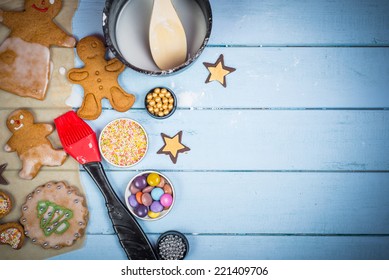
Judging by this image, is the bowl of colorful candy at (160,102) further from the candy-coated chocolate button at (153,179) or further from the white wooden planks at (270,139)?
the candy-coated chocolate button at (153,179)

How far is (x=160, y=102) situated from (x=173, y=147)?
12 cm

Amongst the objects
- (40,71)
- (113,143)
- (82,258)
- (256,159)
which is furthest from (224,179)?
(40,71)

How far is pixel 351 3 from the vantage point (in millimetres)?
968

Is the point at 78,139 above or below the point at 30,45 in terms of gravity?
below

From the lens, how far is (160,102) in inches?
36.9

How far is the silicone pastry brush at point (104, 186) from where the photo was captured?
0.93 meters

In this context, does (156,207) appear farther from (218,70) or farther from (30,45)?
(30,45)

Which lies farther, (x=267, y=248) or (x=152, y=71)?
(x=267, y=248)

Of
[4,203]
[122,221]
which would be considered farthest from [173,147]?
[4,203]

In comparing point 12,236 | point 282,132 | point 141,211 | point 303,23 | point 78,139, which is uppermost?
point 303,23

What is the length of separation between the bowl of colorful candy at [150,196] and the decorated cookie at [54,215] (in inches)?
5.0

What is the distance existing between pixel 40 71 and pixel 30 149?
7.8 inches

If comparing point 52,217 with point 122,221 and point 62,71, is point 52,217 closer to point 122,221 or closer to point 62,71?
point 122,221

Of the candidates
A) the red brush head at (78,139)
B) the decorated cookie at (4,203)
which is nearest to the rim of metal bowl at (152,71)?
the red brush head at (78,139)
